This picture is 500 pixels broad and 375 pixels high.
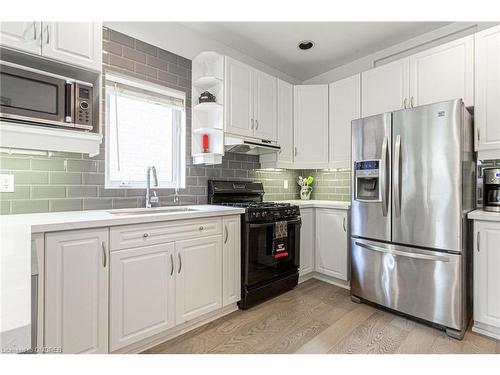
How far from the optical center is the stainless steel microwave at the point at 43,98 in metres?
1.52

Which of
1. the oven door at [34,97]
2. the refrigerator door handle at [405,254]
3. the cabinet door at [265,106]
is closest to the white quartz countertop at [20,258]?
the oven door at [34,97]

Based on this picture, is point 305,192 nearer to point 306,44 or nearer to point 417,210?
point 417,210

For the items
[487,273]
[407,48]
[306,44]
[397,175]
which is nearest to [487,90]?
[397,175]

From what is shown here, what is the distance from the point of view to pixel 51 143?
171cm

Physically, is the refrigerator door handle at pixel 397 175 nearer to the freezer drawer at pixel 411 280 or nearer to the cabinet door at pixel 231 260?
the freezer drawer at pixel 411 280

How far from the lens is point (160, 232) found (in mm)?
1883

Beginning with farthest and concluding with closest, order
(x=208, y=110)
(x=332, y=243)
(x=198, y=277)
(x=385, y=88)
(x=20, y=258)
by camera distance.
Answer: (x=332, y=243) < (x=208, y=110) < (x=385, y=88) < (x=198, y=277) < (x=20, y=258)

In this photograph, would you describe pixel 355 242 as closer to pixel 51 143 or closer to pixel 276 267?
pixel 276 267

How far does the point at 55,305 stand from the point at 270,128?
2.51m

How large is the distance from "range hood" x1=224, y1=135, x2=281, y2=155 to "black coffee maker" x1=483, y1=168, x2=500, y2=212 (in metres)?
1.92

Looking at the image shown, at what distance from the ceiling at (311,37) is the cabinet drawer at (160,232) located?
78.5 inches

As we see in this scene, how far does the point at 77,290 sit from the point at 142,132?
60.3 inches

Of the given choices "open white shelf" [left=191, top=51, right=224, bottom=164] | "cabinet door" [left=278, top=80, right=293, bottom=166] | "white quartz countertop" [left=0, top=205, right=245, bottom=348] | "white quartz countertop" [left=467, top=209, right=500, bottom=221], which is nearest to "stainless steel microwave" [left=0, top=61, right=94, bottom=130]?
"white quartz countertop" [left=0, top=205, right=245, bottom=348]

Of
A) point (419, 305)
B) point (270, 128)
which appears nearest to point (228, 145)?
point (270, 128)
